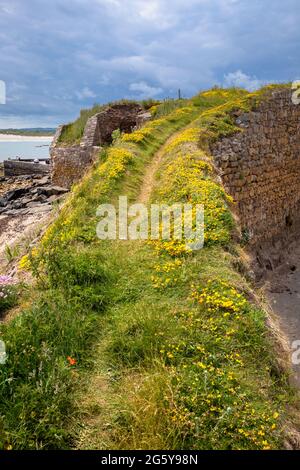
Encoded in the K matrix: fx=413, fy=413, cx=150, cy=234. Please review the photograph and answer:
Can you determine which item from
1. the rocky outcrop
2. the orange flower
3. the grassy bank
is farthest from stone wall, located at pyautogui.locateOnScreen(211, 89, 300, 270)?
the orange flower

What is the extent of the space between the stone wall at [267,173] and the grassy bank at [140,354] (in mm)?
6674

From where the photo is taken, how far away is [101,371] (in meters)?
4.53

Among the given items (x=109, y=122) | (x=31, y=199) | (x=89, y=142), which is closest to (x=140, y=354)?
(x=31, y=199)

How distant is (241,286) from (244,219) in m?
8.82

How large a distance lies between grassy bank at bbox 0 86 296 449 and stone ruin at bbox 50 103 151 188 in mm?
11534

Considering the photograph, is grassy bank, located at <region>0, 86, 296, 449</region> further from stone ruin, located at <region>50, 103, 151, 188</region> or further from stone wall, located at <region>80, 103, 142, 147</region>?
stone wall, located at <region>80, 103, 142, 147</region>

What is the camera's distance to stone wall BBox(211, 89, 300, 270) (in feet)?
46.3

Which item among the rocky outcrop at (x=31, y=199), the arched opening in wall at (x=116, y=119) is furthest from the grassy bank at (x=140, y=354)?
the arched opening in wall at (x=116, y=119)

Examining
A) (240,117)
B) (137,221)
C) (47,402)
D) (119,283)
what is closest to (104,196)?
(137,221)

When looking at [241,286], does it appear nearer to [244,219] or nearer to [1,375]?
[1,375]

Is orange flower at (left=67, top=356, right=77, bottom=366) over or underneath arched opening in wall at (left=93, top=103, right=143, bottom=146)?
underneath

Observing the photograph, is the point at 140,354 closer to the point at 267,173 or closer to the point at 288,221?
the point at 267,173

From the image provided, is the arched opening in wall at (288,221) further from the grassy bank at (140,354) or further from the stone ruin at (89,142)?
the grassy bank at (140,354)

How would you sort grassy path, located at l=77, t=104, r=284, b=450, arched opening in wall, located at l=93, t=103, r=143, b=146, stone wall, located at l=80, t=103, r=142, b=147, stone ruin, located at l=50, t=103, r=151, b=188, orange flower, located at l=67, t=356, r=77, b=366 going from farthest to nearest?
1. arched opening in wall, located at l=93, t=103, r=143, b=146
2. stone wall, located at l=80, t=103, r=142, b=147
3. stone ruin, located at l=50, t=103, r=151, b=188
4. orange flower, located at l=67, t=356, r=77, b=366
5. grassy path, located at l=77, t=104, r=284, b=450
